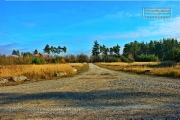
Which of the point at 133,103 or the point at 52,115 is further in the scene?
the point at 133,103

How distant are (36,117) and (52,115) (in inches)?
19.1

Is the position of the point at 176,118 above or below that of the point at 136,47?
below

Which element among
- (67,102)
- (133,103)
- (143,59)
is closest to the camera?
(133,103)

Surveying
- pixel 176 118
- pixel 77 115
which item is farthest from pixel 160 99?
pixel 77 115

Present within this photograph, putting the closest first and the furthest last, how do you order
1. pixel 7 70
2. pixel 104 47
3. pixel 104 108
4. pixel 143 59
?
pixel 104 108
pixel 7 70
pixel 143 59
pixel 104 47

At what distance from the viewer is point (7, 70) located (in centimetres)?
2469

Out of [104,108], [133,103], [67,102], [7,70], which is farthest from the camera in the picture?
[7,70]

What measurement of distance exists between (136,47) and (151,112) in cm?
13453

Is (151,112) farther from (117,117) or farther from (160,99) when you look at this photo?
(160,99)

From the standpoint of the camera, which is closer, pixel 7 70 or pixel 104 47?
pixel 7 70

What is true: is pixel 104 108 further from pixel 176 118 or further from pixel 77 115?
pixel 176 118

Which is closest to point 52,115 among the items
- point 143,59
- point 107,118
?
point 107,118

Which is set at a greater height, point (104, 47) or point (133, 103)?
point (104, 47)

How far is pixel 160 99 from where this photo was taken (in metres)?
9.64
